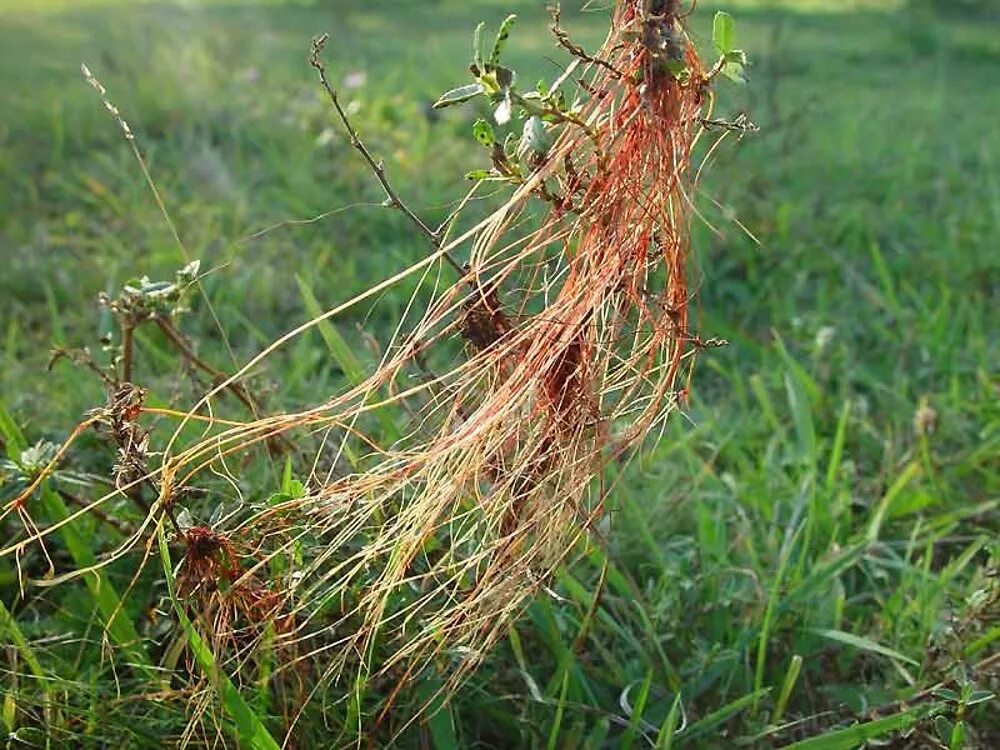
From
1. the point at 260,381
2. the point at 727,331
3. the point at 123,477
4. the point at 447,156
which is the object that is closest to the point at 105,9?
the point at 447,156

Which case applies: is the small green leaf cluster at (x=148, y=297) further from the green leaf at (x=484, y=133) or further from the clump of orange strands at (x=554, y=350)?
the green leaf at (x=484, y=133)

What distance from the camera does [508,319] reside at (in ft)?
3.48

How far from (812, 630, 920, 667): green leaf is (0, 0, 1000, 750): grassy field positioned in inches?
0.5

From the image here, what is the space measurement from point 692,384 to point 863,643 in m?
0.91

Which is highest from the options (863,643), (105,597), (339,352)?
(339,352)

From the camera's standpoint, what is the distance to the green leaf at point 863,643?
1.26m

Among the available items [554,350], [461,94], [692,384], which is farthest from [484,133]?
[692,384]

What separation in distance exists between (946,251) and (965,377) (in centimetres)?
56

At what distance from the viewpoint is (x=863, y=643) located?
50.6 inches

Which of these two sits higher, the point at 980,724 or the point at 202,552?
the point at 202,552

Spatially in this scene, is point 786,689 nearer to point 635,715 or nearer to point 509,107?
point 635,715

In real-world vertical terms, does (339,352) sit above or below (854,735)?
above

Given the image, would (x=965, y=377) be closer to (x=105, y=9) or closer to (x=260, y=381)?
(x=260, y=381)

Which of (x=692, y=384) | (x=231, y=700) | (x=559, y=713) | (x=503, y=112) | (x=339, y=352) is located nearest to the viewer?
(x=503, y=112)
